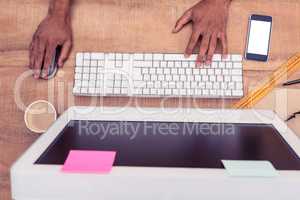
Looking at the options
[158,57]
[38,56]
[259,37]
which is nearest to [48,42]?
[38,56]

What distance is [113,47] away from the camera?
1048mm

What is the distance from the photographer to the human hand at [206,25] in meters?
1.01

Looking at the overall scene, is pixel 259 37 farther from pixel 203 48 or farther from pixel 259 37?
pixel 203 48

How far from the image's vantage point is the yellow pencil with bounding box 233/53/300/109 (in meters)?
0.97

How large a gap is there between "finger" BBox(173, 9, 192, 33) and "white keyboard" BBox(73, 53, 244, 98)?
0.29 feet

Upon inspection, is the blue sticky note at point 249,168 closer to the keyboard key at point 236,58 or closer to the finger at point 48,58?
the keyboard key at point 236,58

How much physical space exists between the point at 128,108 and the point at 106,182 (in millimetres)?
318

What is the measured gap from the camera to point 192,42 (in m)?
1.02

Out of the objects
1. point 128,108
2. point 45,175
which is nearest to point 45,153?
point 45,175

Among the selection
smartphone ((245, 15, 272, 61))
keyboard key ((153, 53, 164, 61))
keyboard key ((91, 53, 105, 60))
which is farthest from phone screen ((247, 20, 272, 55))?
keyboard key ((91, 53, 105, 60))

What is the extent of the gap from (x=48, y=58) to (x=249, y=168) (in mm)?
610

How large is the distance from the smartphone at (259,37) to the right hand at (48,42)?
466mm

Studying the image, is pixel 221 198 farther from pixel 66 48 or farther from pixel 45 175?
pixel 66 48

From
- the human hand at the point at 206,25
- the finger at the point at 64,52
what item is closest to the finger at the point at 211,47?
the human hand at the point at 206,25
